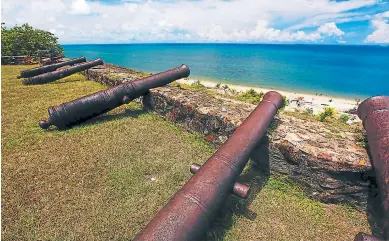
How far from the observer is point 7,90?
1351 centimetres

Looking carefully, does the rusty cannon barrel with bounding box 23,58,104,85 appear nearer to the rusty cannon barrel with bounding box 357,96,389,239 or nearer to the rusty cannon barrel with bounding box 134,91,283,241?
the rusty cannon barrel with bounding box 134,91,283,241

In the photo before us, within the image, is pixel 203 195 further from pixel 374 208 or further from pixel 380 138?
pixel 374 208

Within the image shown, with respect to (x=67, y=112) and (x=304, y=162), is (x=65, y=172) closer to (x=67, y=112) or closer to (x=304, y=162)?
(x=67, y=112)

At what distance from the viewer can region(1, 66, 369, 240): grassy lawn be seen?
14.0ft

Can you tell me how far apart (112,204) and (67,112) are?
4.27 meters

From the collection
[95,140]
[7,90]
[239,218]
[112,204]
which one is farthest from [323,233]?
[7,90]

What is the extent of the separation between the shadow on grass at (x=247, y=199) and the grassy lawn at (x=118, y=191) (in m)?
0.02

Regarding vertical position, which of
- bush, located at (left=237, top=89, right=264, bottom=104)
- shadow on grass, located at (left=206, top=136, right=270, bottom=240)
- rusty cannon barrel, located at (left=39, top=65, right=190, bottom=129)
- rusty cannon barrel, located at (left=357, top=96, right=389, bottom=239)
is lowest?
bush, located at (left=237, top=89, right=264, bottom=104)

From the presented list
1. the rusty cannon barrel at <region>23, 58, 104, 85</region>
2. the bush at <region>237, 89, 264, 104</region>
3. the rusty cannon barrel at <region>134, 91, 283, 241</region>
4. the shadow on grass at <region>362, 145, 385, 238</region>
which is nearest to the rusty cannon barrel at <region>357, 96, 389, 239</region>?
the shadow on grass at <region>362, 145, 385, 238</region>

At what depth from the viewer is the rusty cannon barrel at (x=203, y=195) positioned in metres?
2.89

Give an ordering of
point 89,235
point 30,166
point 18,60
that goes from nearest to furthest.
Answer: point 89,235 → point 30,166 → point 18,60

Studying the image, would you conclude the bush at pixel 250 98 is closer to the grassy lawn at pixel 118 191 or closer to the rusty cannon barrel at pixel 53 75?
the grassy lawn at pixel 118 191

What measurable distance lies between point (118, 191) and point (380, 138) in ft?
15.5

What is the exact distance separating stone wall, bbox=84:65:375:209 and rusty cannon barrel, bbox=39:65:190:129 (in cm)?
268
